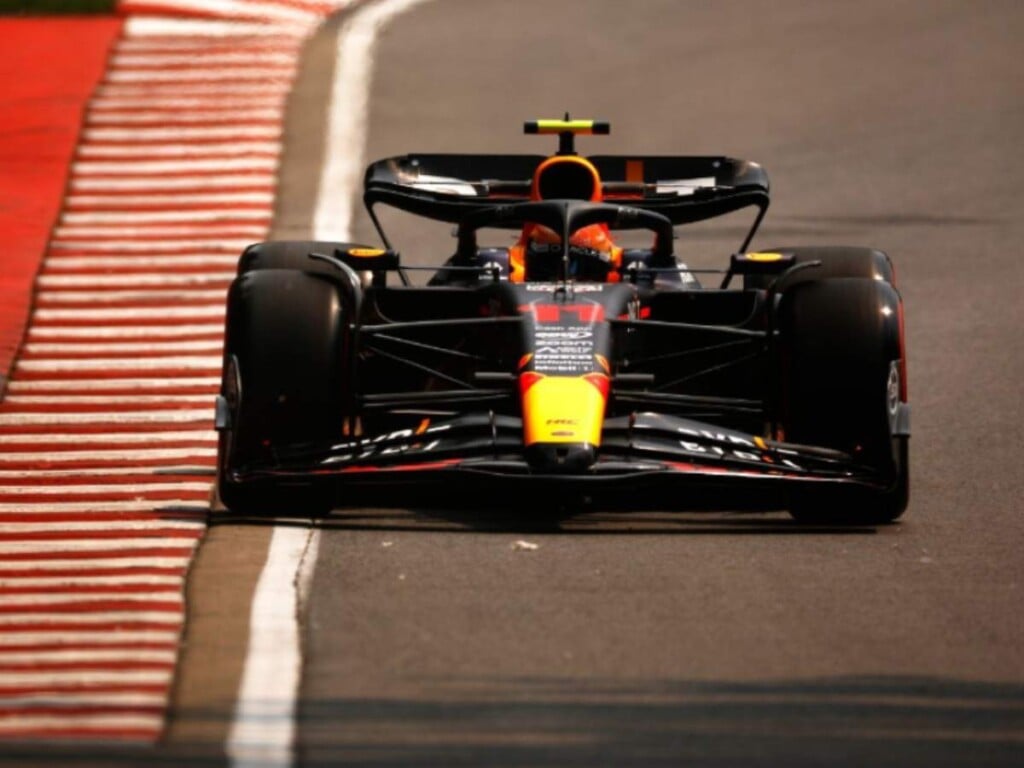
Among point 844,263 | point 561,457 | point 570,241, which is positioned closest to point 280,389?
point 561,457

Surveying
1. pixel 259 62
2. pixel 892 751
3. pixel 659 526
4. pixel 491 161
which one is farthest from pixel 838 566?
pixel 259 62

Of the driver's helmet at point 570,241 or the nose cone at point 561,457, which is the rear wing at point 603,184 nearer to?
the driver's helmet at point 570,241

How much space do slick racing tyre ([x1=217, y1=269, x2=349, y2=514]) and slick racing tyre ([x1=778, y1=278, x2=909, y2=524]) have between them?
1792 millimetres

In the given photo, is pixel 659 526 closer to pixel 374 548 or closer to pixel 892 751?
pixel 374 548

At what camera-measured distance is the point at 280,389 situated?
9.86 m

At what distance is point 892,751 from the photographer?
6664 millimetres

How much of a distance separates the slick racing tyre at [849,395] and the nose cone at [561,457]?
3.10 ft

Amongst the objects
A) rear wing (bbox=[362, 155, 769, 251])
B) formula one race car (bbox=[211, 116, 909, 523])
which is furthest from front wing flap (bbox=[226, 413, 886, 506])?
rear wing (bbox=[362, 155, 769, 251])

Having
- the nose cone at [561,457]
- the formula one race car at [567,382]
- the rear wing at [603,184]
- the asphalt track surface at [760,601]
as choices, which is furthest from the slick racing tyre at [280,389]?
the rear wing at [603,184]

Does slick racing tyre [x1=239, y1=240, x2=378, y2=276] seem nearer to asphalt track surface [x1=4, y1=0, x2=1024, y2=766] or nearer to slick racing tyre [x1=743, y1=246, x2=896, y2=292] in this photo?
asphalt track surface [x1=4, y1=0, x2=1024, y2=766]

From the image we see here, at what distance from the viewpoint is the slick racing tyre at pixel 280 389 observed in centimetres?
983

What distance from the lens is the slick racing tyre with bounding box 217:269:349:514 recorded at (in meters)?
9.83

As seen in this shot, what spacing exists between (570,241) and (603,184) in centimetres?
98

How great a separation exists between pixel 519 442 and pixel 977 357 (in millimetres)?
4679
